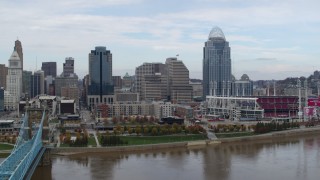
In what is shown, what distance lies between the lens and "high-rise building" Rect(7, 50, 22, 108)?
3179cm

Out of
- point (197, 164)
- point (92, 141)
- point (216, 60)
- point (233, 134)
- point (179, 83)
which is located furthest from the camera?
point (216, 60)

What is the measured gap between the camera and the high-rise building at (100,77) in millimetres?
30469

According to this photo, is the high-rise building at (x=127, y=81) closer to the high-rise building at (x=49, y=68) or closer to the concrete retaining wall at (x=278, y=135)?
the high-rise building at (x=49, y=68)

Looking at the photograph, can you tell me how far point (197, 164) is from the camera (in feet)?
33.6

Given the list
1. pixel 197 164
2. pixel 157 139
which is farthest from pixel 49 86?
pixel 197 164

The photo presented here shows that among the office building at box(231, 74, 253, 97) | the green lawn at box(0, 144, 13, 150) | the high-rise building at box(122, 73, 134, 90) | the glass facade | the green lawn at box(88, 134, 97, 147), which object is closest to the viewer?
the green lawn at box(0, 144, 13, 150)

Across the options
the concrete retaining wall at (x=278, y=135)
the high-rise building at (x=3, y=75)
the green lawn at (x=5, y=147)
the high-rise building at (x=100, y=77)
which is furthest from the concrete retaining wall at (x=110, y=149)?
the high-rise building at (x=3, y=75)

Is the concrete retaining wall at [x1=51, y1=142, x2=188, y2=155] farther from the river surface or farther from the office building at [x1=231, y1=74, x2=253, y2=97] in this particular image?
the office building at [x1=231, y1=74, x2=253, y2=97]

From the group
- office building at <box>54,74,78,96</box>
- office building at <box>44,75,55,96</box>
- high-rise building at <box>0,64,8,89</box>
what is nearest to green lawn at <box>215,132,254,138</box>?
office building at <box>54,74,78,96</box>

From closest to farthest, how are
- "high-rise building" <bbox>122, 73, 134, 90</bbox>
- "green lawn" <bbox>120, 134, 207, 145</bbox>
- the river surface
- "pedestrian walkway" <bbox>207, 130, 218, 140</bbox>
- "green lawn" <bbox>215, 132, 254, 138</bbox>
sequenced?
the river surface → "green lawn" <bbox>120, 134, 207, 145</bbox> → "pedestrian walkway" <bbox>207, 130, 218, 140</bbox> → "green lawn" <bbox>215, 132, 254, 138</bbox> → "high-rise building" <bbox>122, 73, 134, 90</bbox>

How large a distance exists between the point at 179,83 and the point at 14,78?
1123 centimetres

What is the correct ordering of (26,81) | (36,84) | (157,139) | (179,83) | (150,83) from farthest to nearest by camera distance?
(36,84), (26,81), (150,83), (179,83), (157,139)

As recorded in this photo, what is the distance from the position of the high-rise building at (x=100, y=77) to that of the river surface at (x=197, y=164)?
1796cm

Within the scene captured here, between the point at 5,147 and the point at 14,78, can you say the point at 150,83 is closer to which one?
the point at 14,78
